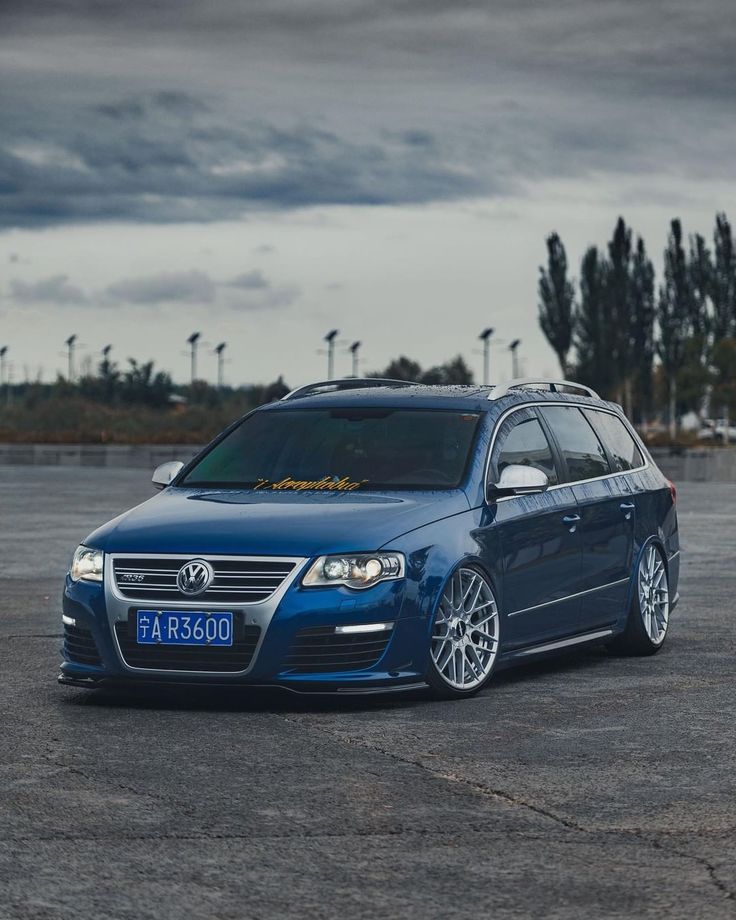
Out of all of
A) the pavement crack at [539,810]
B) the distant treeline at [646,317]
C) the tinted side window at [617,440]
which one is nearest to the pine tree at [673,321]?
the distant treeline at [646,317]

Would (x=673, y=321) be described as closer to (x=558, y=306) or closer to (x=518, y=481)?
(x=558, y=306)

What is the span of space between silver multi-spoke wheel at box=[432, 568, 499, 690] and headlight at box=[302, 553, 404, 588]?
1.34 ft

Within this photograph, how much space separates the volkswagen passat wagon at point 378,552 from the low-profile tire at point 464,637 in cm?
1

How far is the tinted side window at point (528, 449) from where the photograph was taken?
384 inches

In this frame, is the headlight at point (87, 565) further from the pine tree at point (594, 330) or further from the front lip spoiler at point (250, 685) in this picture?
the pine tree at point (594, 330)

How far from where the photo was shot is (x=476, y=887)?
16.8ft

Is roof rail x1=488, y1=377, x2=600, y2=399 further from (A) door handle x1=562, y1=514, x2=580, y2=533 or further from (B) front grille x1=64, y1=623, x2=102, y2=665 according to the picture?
(B) front grille x1=64, y1=623, x2=102, y2=665

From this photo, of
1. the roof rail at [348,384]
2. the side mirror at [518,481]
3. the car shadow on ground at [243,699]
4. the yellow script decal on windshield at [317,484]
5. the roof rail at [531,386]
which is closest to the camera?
the car shadow on ground at [243,699]

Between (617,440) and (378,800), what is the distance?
535cm

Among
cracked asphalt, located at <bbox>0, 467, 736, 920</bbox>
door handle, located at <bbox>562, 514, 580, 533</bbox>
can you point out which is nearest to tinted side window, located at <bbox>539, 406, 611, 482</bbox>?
door handle, located at <bbox>562, 514, 580, 533</bbox>

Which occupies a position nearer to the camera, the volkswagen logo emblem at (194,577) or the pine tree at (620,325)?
the volkswagen logo emblem at (194,577)

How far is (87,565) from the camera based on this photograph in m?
8.62

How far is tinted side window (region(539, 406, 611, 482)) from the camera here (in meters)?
10.4

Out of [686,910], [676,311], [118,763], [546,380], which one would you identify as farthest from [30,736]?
[676,311]
